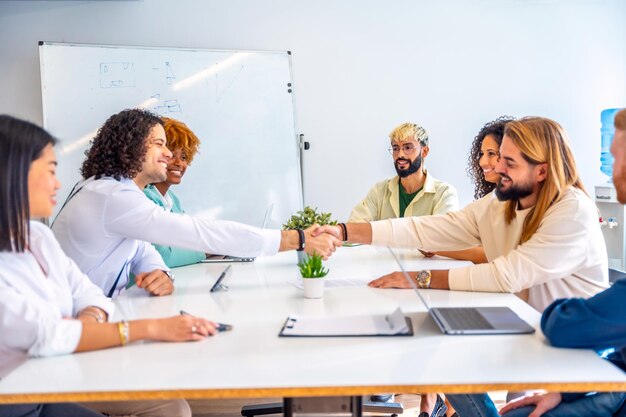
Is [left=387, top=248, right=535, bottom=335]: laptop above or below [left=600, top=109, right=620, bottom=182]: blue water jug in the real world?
below

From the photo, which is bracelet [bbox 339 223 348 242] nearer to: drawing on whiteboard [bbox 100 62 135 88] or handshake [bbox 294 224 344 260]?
handshake [bbox 294 224 344 260]

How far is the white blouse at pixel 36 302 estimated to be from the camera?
52.8 inches

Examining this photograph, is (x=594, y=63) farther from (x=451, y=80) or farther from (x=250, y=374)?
(x=250, y=374)

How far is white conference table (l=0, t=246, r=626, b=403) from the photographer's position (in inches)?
47.2

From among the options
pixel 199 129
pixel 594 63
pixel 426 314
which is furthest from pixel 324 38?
pixel 426 314

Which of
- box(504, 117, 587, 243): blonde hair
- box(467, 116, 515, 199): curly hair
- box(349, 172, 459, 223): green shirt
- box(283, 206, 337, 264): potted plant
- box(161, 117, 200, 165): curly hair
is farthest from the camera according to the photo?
box(349, 172, 459, 223): green shirt

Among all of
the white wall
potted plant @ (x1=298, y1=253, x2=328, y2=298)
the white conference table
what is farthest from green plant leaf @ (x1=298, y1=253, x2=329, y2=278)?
the white wall

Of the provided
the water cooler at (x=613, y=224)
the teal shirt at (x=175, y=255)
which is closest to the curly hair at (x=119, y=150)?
the teal shirt at (x=175, y=255)

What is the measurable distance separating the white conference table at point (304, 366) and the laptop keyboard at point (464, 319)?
0.15 ft

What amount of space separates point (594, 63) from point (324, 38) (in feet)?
6.66

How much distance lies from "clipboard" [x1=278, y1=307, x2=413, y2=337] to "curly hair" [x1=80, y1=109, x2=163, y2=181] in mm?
971

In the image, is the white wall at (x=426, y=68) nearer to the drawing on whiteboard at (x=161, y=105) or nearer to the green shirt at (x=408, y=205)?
the drawing on whiteboard at (x=161, y=105)

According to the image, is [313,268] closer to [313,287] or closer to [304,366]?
[313,287]

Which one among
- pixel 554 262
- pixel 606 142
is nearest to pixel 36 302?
pixel 554 262
